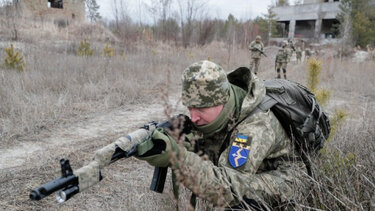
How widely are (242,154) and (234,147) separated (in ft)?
0.21

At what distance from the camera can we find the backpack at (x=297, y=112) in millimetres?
1560

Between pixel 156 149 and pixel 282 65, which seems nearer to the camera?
pixel 156 149

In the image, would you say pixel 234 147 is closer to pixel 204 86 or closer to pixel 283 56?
pixel 204 86

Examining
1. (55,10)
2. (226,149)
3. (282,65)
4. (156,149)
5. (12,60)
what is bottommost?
(282,65)

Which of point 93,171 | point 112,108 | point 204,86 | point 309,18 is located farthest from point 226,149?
point 309,18

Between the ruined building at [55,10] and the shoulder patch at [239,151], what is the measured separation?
17.3 meters

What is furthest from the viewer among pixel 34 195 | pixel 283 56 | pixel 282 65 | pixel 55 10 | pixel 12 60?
pixel 55 10

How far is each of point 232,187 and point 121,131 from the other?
10.4 ft

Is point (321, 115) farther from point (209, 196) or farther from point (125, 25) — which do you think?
point (125, 25)

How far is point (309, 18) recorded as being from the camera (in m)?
35.5

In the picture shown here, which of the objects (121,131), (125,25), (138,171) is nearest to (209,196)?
(138,171)

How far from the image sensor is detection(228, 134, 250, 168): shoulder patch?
1369mm

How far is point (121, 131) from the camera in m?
4.25

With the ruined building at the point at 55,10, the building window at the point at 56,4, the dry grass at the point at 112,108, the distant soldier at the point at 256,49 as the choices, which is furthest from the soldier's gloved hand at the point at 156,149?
the building window at the point at 56,4
